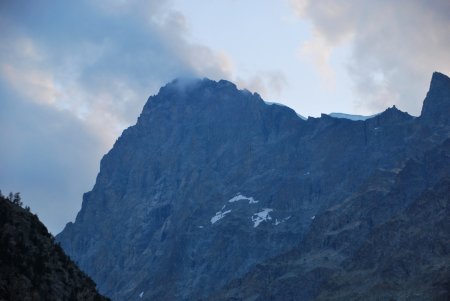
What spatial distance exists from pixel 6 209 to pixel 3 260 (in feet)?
58.1

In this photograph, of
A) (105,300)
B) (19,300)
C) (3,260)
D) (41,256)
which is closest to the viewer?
(19,300)

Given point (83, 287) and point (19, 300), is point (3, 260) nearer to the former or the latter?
point (19, 300)

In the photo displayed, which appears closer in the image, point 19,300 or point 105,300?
point 19,300

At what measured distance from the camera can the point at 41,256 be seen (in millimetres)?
122688

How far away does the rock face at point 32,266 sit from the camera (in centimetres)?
11056

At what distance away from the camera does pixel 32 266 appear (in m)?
118

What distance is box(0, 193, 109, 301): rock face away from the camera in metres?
111

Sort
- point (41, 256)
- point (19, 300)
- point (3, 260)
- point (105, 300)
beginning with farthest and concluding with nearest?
point (105, 300), point (41, 256), point (3, 260), point (19, 300)

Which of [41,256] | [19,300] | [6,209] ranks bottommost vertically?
[19,300]

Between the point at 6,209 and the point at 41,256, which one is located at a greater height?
the point at 6,209

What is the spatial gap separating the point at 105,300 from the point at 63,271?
11152 mm

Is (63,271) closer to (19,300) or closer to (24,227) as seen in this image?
(24,227)

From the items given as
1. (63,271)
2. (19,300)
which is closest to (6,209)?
(63,271)

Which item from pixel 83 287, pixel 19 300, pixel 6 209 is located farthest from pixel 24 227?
pixel 19 300
